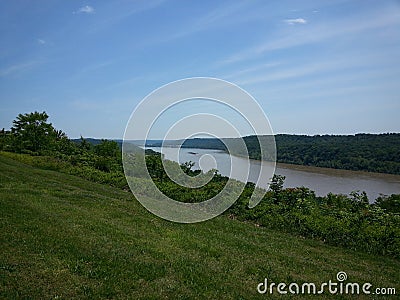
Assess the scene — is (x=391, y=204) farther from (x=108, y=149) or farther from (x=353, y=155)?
(x=353, y=155)

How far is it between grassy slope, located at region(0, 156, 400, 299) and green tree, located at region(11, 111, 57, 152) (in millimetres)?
20576

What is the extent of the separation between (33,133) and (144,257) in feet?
87.7

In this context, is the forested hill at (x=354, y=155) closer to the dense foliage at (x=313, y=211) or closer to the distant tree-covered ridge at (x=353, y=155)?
the distant tree-covered ridge at (x=353, y=155)

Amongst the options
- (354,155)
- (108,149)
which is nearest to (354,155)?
(354,155)

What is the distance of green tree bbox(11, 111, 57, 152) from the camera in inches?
1142

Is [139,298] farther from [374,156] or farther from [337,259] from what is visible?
[374,156]

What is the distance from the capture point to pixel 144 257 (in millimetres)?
6070

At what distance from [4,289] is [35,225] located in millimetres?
3203

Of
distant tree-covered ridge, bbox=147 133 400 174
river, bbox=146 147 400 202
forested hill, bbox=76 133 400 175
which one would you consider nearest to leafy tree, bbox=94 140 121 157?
forested hill, bbox=76 133 400 175

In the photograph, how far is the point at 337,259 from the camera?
730 centimetres

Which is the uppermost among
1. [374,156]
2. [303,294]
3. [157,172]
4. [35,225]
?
[374,156]

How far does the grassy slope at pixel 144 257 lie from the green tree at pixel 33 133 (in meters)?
20.6

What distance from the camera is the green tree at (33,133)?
95.2ft

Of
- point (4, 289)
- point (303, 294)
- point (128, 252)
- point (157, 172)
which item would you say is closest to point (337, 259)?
point (303, 294)
